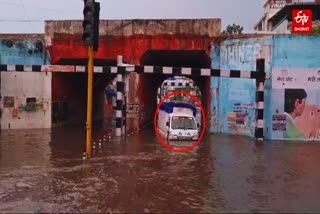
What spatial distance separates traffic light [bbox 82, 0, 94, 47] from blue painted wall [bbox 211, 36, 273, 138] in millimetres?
12988

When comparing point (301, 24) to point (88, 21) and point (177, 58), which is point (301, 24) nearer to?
point (177, 58)

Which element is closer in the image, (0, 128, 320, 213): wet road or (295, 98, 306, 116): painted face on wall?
(0, 128, 320, 213): wet road

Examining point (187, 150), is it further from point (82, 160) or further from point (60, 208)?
point (60, 208)

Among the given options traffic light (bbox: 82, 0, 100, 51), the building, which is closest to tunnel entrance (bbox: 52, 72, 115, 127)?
traffic light (bbox: 82, 0, 100, 51)

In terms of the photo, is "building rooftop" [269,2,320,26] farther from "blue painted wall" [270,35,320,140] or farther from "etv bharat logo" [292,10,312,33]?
"blue painted wall" [270,35,320,140]

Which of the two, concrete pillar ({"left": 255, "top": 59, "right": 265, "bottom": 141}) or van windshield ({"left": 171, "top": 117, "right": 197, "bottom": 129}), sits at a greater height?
concrete pillar ({"left": 255, "top": 59, "right": 265, "bottom": 141})

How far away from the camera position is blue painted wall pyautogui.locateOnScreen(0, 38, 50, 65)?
31016mm

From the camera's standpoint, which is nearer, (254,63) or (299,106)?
(299,106)

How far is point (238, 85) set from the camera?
28.1 m

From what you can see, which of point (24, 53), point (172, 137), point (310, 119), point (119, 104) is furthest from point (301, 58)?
point (24, 53)

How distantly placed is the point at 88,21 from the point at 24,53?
1677 cm

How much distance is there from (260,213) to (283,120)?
55.3ft

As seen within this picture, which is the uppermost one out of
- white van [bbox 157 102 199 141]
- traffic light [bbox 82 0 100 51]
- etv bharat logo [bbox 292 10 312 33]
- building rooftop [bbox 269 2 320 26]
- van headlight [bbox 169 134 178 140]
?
building rooftop [bbox 269 2 320 26]

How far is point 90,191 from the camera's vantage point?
11.7 metres
